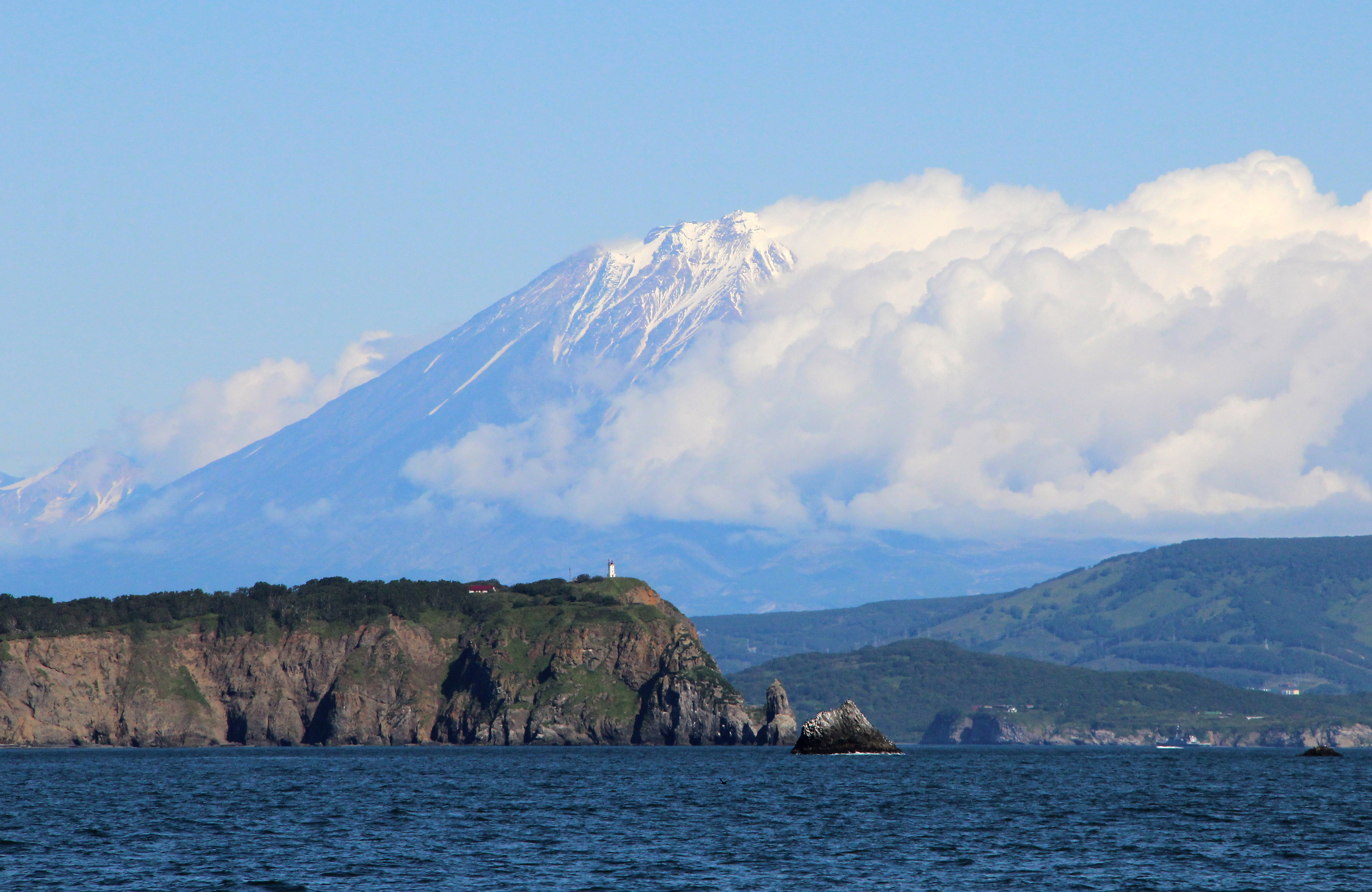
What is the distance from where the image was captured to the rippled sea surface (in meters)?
92.6

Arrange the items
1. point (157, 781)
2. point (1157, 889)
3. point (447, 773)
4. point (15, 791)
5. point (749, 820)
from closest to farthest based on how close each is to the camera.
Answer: point (1157, 889)
point (749, 820)
point (15, 791)
point (157, 781)
point (447, 773)

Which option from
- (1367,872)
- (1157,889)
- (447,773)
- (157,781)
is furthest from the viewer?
(447,773)

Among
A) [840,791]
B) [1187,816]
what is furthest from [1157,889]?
[840,791]

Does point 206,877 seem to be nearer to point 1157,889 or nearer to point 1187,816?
point 1157,889

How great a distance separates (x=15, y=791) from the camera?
158000mm

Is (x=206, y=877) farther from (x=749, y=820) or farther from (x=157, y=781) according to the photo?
(x=157, y=781)

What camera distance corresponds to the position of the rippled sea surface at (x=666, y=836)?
92.6 metres

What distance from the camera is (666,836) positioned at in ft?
382

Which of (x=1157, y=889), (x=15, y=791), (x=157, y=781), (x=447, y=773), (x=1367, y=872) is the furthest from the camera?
→ (x=447, y=773)

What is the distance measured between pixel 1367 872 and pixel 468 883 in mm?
51859

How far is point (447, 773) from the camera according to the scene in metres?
194

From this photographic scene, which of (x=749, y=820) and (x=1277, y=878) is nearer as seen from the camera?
(x=1277, y=878)

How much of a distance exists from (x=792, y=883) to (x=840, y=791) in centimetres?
7414

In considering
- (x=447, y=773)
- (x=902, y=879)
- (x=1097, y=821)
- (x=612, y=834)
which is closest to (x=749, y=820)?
(x=612, y=834)
